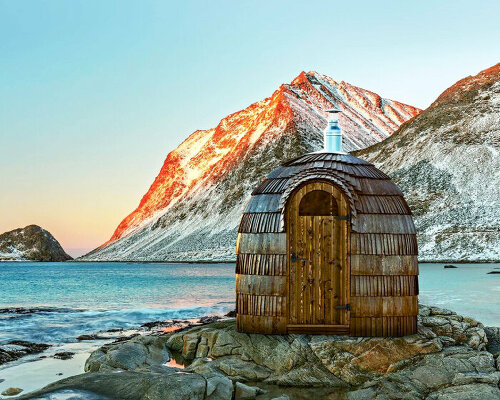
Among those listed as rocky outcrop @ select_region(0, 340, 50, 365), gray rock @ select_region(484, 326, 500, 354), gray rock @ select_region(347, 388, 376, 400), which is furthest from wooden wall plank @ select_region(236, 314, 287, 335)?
rocky outcrop @ select_region(0, 340, 50, 365)

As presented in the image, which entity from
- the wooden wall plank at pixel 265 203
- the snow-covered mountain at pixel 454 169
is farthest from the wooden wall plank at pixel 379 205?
the snow-covered mountain at pixel 454 169

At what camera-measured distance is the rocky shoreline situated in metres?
13.1

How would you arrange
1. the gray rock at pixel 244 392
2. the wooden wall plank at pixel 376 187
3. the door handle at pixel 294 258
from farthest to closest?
the wooden wall plank at pixel 376 187, the door handle at pixel 294 258, the gray rock at pixel 244 392

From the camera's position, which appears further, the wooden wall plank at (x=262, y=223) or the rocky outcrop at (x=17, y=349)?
the rocky outcrop at (x=17, y=349)

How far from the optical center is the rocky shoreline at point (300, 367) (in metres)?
13.1

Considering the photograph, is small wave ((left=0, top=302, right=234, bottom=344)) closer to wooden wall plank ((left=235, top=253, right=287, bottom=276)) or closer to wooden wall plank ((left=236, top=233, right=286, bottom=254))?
wooden wall plank ((left=235, top=253, right=287, bottom=276))

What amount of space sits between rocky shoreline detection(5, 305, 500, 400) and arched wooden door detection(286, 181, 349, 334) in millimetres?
816

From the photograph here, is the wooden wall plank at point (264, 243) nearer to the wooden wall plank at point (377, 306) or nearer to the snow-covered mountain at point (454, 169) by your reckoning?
the wooden wall plank at point (377, 306)

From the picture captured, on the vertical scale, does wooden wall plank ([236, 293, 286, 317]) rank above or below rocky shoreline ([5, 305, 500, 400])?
above

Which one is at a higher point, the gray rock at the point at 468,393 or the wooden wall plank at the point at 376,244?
the wooden wall plank at the point at 376,244

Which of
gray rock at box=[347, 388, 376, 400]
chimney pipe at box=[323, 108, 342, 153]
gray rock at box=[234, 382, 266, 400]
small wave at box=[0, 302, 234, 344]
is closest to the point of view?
gray rock at box=[234, 382, 266, 400]

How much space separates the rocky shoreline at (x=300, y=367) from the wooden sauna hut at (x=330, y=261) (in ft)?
1.94

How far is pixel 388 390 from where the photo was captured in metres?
14.2

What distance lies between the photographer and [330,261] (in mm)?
17312
